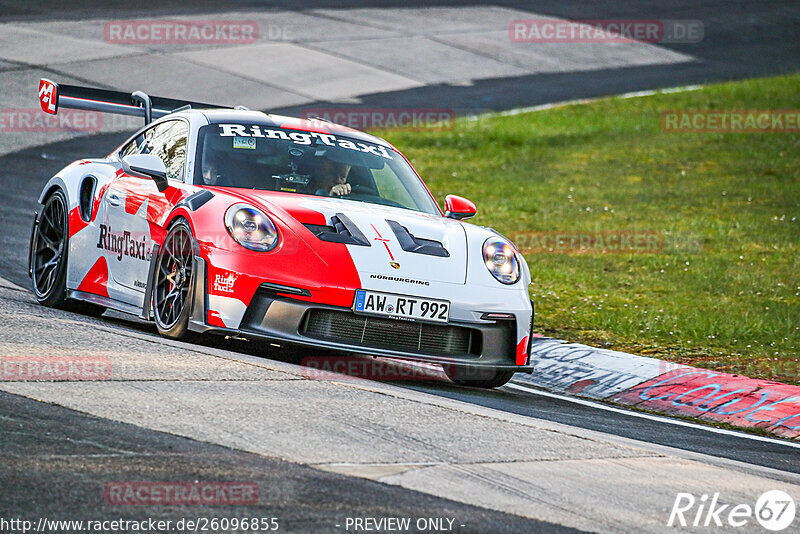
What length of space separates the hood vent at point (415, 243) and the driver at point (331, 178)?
69 cm

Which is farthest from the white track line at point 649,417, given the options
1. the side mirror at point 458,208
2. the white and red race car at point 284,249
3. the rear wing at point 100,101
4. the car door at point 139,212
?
the rear wing at point 100,101

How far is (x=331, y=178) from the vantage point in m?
7.93

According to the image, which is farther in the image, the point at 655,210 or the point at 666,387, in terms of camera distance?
the point at 655,210

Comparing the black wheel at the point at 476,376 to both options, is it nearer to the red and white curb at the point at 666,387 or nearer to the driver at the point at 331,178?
the red and white curb at the point at 666,387

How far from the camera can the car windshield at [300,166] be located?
25.4 ft

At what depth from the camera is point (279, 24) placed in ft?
85.5

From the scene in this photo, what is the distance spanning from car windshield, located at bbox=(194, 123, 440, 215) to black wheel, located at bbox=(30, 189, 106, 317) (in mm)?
1346

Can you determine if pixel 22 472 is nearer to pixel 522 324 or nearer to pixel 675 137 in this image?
pixel 522 324

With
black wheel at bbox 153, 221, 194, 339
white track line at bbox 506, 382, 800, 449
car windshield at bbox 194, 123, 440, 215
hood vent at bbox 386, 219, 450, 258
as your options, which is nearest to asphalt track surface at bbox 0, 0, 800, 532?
white track line at bbox 506, 382, 800, 449

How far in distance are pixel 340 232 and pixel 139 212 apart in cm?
149

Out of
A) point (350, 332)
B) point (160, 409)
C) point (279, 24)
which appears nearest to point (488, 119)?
point (279, 24)

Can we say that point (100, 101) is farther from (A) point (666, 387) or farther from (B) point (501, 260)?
(A) point (666, 387)

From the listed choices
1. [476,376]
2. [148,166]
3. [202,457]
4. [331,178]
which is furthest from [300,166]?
[202,457]

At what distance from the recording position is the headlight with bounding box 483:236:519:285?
7.31 metres
